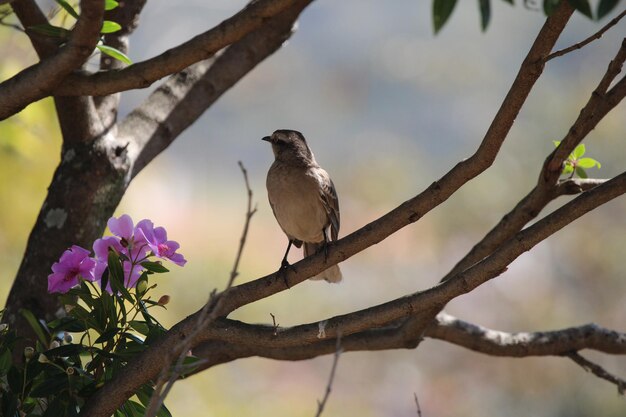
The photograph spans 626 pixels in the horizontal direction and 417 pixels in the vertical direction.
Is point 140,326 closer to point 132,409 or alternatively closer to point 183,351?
point 132,409

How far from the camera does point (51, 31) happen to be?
3123mm

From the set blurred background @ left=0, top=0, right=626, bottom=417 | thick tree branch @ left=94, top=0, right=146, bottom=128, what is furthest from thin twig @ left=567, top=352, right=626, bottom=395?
blurred background @ left=0, top=0, right=626, bottom=417

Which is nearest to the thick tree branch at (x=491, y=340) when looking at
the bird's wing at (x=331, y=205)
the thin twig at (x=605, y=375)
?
the thin twig at (x=605, y=375)

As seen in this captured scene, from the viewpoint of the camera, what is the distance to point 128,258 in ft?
9.61

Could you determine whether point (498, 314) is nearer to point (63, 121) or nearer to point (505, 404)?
point (505, 404)

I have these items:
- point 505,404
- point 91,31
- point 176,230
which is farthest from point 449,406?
point 91,31

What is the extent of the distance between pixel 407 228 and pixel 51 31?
10.8m

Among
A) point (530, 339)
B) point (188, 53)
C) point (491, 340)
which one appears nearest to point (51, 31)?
point (188, 53)

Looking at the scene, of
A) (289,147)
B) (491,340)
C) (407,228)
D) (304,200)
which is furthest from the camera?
(407,228)

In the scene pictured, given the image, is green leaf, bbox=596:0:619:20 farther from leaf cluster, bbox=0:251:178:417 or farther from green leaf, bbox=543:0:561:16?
leaf cluster, bbox=0:251:178:417

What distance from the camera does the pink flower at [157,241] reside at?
2896 mm

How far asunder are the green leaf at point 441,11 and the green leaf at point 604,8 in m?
0.34

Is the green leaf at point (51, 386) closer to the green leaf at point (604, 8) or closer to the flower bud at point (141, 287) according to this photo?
the flower bud at point (141, 287)

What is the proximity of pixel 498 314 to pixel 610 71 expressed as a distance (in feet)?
32.0
